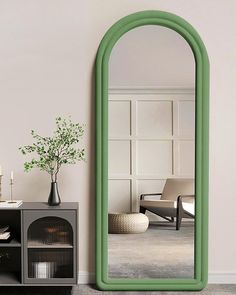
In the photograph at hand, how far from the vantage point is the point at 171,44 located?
12.9 ft

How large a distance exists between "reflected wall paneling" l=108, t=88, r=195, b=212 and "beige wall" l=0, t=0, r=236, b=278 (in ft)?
0.56

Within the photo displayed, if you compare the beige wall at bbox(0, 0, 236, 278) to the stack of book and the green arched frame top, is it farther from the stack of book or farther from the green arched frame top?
the stack of book

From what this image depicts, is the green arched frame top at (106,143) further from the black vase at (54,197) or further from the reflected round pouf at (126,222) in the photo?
the black vase at (54,197)

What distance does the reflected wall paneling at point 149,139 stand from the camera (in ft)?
12.9

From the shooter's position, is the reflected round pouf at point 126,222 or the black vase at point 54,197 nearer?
the black vase at point 54,197

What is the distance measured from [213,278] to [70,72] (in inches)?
69.3

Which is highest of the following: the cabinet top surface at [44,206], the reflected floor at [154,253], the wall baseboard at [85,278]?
the cabinet top surface at [44,206]

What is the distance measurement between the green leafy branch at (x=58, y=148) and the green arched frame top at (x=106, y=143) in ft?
0.56

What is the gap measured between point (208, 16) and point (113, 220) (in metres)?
1.57

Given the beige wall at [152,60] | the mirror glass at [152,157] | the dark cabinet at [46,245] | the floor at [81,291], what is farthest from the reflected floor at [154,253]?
the beige wall at [152,60]

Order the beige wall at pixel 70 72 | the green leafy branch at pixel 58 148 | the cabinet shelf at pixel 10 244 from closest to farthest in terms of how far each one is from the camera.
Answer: the cabinet shelf at pixel 10 244 < the green leafy branch at pixel 58 148 < the beige wall at pixel 70 72

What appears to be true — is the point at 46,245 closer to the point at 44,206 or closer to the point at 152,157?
the point at 44,206

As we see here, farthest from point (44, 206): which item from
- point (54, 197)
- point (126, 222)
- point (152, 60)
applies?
point (152, 60)

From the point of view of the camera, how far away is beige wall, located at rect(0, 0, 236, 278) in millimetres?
3965
